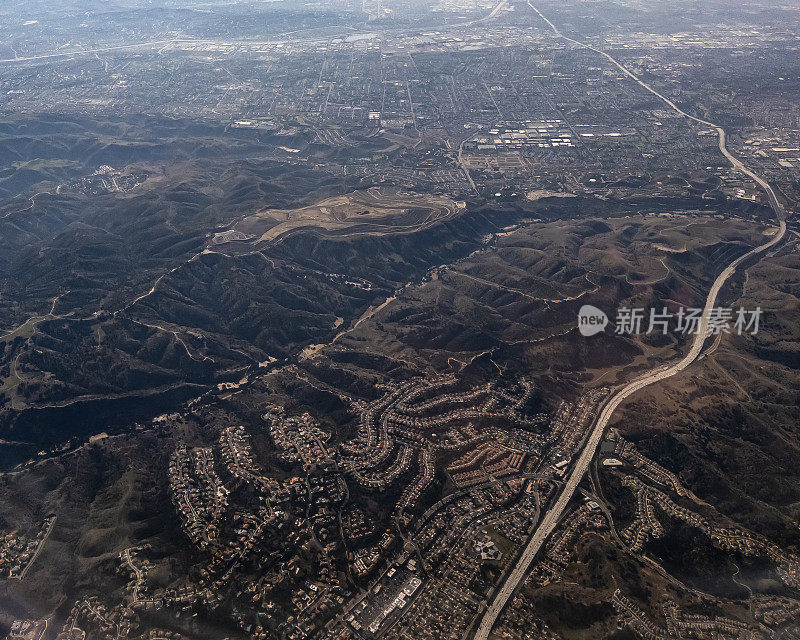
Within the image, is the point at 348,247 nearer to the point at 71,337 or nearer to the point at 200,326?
the point at 200,326

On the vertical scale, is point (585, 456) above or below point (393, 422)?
below

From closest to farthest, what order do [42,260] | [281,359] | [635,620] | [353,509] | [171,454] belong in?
[635,620]
[353,509]
[171,454]
[281,359]
[42,260]

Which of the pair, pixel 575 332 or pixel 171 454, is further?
pixel 575 332

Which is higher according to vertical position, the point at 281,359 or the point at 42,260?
the point at 42,260

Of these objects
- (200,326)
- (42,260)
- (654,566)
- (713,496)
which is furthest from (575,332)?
(42,260)

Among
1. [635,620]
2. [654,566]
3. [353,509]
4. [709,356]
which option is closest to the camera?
[635,620]

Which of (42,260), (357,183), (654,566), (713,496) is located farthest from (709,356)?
(42,260)

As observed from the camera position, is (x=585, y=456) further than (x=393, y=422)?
No

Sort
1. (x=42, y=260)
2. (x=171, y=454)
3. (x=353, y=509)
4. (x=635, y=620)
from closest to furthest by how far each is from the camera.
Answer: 1. (x=635, y=620)
2. (x=353, y=509)
3. (x=171, y=454)
4. (x=42, y=260)

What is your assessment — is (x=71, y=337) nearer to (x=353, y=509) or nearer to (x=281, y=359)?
(x=281, y=359)

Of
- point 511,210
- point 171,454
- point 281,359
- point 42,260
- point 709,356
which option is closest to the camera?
point 171,454
